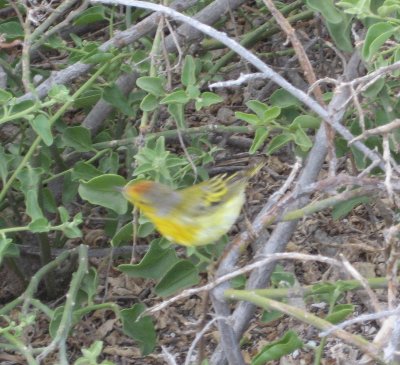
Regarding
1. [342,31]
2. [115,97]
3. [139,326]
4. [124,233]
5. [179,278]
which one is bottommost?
[139,326]

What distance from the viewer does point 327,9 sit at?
8.86ft

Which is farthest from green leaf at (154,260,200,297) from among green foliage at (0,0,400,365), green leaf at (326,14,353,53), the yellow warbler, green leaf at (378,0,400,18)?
green leaf at (378,0,400,18)

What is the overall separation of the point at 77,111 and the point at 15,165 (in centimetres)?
114

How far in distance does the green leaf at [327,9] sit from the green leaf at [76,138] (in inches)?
34.5

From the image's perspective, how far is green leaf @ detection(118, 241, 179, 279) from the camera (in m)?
2.82

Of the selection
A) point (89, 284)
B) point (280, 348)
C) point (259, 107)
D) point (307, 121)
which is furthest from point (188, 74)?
point (280, 348)

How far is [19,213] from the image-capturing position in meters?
3.41

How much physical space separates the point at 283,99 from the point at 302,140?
266mm

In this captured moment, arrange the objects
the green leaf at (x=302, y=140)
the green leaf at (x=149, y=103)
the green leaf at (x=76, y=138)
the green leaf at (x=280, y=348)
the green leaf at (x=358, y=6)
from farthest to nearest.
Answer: the green leaf at (x=76, y=138), the green leaf at (x=149, y=103), the green leaf at (x=302, y=140), the green leaf at (x=358, y=6), the green leaf at (x=280, y=348)

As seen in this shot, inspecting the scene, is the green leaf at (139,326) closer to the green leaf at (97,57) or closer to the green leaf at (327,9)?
the green leaf at (97,57)

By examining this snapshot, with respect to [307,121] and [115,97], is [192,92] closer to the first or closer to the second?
[307,121]

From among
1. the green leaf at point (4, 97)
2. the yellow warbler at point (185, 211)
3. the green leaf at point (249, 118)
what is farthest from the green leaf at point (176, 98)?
the green leaf at point (4, 97)

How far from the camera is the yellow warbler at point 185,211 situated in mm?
2402

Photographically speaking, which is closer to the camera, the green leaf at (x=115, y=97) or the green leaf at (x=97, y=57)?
the green leaf at (x=97, y=57)
